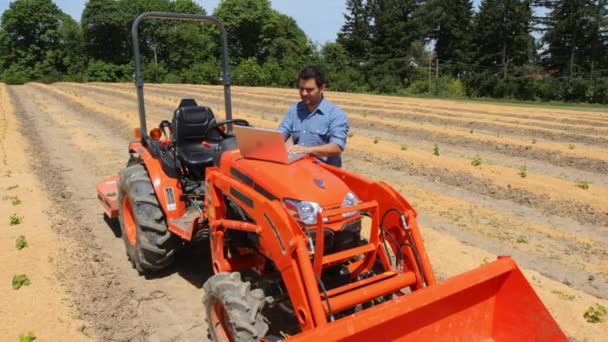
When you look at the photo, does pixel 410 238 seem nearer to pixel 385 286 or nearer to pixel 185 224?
pixel 385 286

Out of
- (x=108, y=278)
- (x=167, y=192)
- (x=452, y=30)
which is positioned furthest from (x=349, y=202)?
(x=452, y=30)

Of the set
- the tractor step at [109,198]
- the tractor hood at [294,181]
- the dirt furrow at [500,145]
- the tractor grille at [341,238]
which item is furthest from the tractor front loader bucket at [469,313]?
the dirt furrow at [500,145]

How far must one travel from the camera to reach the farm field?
4.01m

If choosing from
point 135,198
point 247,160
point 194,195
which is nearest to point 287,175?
point 247,160

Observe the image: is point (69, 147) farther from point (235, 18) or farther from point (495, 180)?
point (235, 18)

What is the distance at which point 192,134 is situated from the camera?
4.75m

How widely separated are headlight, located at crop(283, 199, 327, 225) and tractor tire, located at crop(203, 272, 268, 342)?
0.51 metres

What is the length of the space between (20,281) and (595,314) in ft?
15.4

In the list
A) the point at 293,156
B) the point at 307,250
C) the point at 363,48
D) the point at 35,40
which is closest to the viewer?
the point at 307,250

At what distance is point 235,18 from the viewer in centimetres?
5312

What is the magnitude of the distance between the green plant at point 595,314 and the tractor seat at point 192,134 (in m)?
3.28

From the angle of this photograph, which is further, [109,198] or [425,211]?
[425,211]

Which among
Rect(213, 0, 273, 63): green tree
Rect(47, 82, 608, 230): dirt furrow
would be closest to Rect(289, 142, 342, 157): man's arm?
Rect(47, 82, 608, 230): dirt furrow

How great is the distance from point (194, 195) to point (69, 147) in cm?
823
